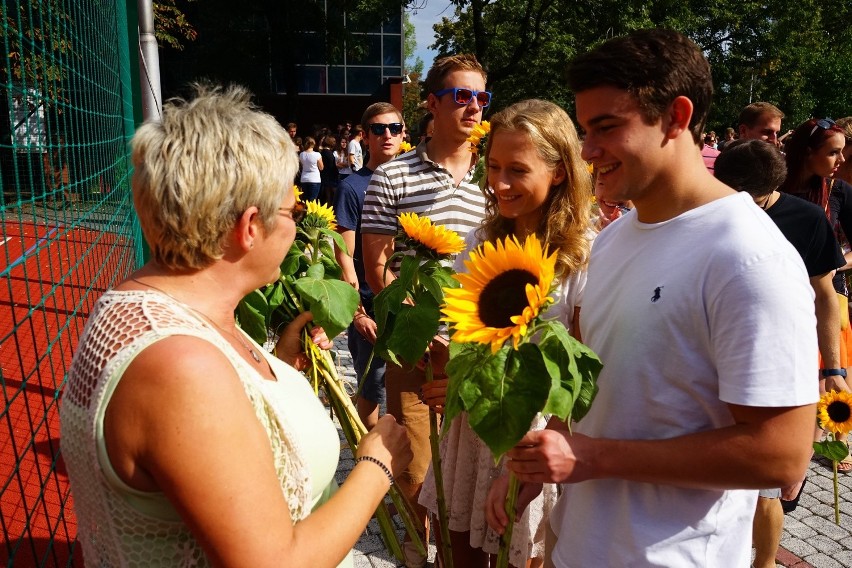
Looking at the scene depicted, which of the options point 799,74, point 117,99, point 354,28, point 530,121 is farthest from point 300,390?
point 799,74

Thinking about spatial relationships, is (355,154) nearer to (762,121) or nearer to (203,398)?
(762,121)

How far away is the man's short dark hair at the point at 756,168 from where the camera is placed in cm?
332

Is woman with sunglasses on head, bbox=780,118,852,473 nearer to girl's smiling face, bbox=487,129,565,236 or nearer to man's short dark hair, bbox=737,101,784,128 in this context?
man's short dark hair, bbox=737,101,784,128

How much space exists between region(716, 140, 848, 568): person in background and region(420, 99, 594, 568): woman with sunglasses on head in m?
1.28

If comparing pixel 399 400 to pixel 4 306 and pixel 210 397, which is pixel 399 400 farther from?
pixel 4 306

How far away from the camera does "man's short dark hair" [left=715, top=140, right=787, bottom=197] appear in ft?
10.9

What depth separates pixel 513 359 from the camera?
132 centimetres

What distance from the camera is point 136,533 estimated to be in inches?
52.8

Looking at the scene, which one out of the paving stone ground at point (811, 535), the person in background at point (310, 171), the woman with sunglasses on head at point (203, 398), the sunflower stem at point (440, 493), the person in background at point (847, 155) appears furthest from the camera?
the person in background at point (310, 171)

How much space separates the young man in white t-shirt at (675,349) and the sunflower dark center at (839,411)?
2.63 metres

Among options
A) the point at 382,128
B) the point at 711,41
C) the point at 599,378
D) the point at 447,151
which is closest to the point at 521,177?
the point at 599,378

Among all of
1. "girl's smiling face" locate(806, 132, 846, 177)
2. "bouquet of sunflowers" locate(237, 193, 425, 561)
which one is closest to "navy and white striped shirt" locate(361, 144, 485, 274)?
"bouquet of sunflowers" locate(237, 193, 425, 561)

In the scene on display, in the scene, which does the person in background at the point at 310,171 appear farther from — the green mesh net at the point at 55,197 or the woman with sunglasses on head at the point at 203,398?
the woman with sunglasses on head at the point at 203,398

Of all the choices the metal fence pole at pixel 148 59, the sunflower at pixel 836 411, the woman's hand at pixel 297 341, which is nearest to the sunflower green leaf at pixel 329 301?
the woman's hand at pixel 297 341
